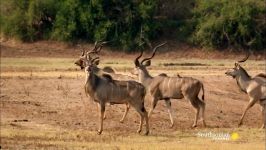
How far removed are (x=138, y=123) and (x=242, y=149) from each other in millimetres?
4797

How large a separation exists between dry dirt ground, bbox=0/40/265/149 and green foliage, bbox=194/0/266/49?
778 inches

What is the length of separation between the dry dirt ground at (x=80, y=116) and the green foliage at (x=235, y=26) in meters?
19.8

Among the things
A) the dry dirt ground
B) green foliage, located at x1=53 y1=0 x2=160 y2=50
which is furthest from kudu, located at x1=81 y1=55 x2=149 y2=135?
green foliage, located at x1=53 y1=0 x2=160 y2=50

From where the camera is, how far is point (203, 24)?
173ft

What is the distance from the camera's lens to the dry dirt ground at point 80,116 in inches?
733

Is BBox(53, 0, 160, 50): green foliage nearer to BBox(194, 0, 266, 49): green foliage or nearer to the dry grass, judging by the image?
BBox(194, 0, 266, 49): green foliage

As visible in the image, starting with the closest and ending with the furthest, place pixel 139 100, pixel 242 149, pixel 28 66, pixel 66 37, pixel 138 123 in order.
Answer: pixel 242 149 < pixel 139 100 < pixel 138 123 < pixel 28 66 < pixel 66 37

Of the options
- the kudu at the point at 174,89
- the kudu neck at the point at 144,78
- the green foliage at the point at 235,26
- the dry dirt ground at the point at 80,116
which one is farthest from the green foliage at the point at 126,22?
the kudu at the point at 174,89

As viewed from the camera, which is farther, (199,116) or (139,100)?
Answer: (199,116)

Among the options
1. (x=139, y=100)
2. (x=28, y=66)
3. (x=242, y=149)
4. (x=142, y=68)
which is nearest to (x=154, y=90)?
(x=142, y=68)

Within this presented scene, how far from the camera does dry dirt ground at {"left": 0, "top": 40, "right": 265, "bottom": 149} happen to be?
1861 centimetres

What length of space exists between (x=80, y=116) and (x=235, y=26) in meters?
31.5

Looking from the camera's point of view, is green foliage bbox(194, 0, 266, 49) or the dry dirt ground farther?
green foliage bbox(194, 0, 266, 49)

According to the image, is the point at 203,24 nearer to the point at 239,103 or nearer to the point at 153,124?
the point at 239,103
